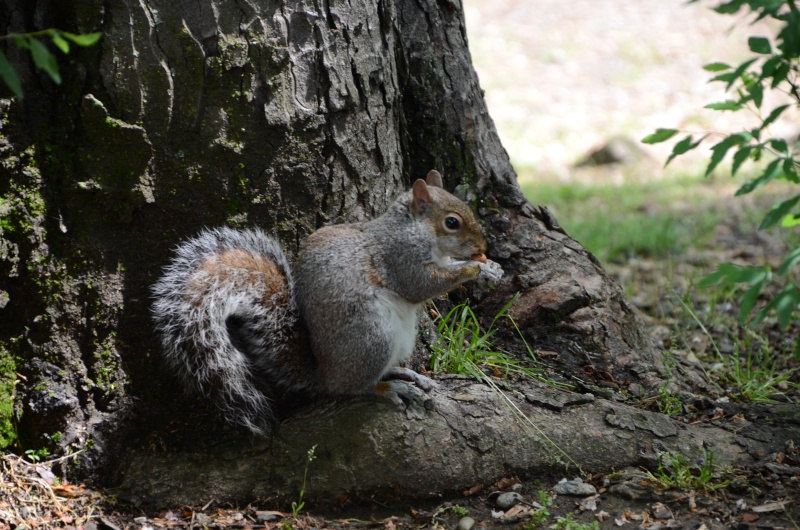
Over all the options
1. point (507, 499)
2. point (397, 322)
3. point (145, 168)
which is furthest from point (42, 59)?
point (507, 499)

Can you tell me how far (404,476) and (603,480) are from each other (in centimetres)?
56

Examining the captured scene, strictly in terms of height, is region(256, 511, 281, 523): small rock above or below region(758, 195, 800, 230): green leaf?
below

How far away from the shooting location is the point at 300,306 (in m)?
2.12

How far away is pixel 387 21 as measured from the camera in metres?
2.38

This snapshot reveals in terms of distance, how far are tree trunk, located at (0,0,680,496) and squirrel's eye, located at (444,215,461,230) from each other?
262 mm

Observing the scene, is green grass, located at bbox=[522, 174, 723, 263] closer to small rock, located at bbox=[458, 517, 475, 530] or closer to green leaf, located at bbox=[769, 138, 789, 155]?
small rock, located at bbox=[458, 517, 475, 530]

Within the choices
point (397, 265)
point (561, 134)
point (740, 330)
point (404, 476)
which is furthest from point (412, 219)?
point (561, 134)

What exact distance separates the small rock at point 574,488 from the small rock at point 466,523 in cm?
27

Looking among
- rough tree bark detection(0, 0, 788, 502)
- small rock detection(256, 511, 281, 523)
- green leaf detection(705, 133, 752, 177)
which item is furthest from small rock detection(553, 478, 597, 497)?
green leaf detection(705, 133, 752, 177)

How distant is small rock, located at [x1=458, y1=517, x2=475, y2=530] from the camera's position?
79.1 inches

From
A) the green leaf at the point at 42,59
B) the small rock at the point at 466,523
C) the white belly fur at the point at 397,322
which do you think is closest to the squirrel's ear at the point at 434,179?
the white belly fur at the point at 397,322

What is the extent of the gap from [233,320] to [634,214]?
11.9 feet

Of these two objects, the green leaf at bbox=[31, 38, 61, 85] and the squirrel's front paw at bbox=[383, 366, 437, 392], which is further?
the squirrel's front paw at bbox=[383, 366, 437, 392]

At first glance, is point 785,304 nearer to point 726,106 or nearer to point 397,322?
point 726,106
